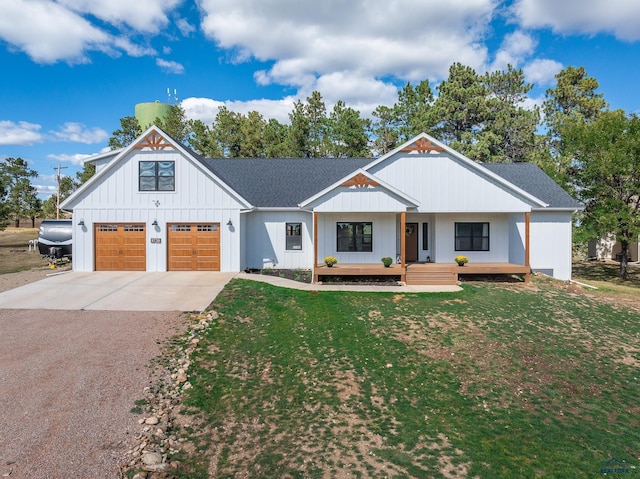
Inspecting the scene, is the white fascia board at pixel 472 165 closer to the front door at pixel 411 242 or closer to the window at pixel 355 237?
the window at pixel 355 237

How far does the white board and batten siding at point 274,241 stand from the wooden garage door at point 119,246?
482 centimetres

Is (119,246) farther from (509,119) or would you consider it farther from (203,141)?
(509,119)

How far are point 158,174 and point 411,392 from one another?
1503 cm

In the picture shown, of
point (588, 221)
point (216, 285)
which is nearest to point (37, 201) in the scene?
point (216, 285)

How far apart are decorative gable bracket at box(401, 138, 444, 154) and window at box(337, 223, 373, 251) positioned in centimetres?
399

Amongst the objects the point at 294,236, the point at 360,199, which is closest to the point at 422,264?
the point at 360,199

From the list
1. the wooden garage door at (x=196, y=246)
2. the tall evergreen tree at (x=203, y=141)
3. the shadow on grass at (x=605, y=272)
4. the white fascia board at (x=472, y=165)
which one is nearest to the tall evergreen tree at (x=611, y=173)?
the shadow on grass at (x=605, y=272)

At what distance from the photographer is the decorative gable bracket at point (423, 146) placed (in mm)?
17906

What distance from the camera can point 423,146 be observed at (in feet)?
59.0

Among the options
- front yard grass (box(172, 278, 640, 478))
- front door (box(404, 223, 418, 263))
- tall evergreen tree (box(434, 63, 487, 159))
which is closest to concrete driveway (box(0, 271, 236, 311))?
front yard grass (box(172, 278, 640, 478))

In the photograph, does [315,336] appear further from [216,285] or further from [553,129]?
[553,129]

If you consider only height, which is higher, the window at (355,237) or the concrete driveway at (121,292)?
the window at (355,237)

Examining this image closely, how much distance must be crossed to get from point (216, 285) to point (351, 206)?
20.5 ft

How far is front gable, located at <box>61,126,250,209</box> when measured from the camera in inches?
700
